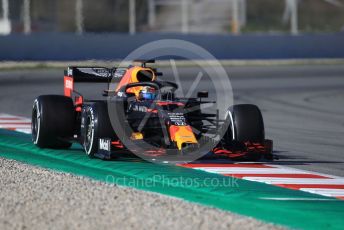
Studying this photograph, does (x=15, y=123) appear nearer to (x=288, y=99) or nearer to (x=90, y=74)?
(x=90, y=74)

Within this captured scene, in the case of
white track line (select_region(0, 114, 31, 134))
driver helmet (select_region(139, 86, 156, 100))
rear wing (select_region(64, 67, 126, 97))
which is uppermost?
rear wing (select_region(64, 67, 126, 97))

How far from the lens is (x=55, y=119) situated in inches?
473

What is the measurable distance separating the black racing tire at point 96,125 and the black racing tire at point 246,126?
163 cm

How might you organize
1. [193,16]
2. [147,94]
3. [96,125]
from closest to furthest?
[96,125], [147,94], [193,16]

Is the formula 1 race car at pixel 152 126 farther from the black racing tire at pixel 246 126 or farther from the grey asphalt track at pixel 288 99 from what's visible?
the grey asphalt track at pixel 288 99

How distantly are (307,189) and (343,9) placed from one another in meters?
49.8

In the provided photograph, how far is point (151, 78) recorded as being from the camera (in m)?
12.3

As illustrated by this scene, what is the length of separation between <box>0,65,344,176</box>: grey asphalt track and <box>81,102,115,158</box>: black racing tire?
7.83 ft

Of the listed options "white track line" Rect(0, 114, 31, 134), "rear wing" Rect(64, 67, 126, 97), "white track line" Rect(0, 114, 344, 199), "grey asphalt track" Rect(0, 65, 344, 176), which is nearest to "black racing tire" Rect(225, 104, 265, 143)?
"white track line" Rect(0, 114, 344, 199)

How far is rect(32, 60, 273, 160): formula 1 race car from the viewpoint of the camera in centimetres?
1074

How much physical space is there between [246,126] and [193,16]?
41.5 m

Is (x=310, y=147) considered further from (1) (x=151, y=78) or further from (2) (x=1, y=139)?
(2) (x=1, y=139)

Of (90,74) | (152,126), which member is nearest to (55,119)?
(90,74)

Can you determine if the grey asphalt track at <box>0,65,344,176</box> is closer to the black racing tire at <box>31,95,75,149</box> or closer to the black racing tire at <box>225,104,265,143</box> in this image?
the black racing tire at <box>225,104,265,143</box>
